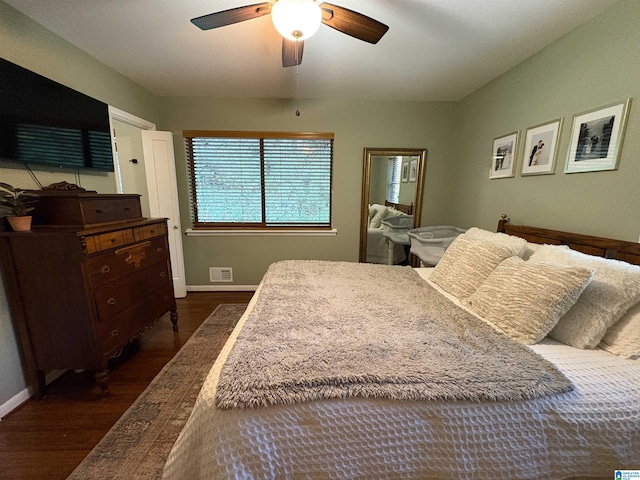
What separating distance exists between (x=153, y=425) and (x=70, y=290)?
0.94 m

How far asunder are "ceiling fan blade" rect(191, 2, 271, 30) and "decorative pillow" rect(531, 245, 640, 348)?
2.12 meters

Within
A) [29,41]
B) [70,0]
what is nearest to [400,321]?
[70,0]

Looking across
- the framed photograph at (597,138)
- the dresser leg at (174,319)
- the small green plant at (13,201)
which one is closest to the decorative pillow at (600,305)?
the framed photograph at (597,138)

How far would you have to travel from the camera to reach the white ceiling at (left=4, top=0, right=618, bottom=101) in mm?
1553

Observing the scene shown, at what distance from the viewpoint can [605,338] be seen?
1.17 m

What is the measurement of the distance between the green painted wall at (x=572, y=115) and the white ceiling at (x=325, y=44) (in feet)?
0.44

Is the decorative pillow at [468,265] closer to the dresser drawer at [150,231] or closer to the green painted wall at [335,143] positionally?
the green painted wall at [335,143]

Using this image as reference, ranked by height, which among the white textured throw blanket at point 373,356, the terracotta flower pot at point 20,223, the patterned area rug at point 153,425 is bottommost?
the patterned area rug at point 153,425

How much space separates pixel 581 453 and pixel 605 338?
59 centimetres

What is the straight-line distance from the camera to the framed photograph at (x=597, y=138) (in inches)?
58.1

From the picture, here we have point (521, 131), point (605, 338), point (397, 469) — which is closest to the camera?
point (397, 469)

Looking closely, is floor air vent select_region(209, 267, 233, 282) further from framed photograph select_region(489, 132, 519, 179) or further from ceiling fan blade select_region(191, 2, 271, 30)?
framed photograph select_region(489, 132, 519, 179)

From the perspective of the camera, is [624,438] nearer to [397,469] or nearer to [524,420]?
[524,420]

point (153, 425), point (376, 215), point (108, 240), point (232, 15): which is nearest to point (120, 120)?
point (108, 240)
